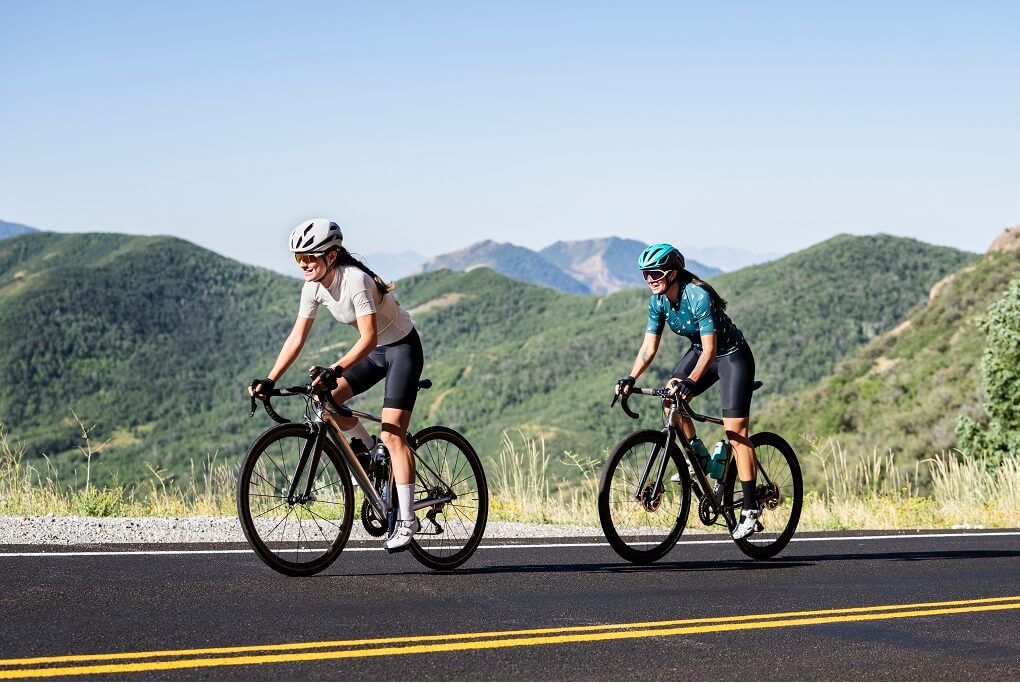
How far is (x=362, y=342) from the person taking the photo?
7355mm

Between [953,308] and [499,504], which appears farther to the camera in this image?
[953,308]

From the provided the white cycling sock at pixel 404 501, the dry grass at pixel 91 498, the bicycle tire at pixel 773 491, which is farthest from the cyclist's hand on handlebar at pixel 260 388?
the dry grass at pixel 91 498

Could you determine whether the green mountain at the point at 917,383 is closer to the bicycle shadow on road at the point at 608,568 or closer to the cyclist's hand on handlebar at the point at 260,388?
the bicycle shadow on road at the point at 608,568

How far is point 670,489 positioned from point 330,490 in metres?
2.64

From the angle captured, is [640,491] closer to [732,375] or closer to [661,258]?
[732,375]

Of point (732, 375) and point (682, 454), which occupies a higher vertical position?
point (732, 375)

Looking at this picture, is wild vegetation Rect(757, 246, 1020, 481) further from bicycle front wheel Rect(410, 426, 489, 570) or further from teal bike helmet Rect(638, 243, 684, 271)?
bicycle front wheel Rect(410, 426, 489, 570)

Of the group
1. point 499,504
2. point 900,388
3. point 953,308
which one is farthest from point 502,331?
point 499,504

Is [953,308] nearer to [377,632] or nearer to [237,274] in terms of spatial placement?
[377,632]

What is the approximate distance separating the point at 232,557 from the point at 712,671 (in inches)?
161

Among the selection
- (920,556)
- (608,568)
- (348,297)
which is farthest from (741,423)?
(348,297)

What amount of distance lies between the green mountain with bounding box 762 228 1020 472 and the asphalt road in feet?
Answer: 77.9

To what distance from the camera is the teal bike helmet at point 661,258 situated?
28.0ft

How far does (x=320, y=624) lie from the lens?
606 cm
